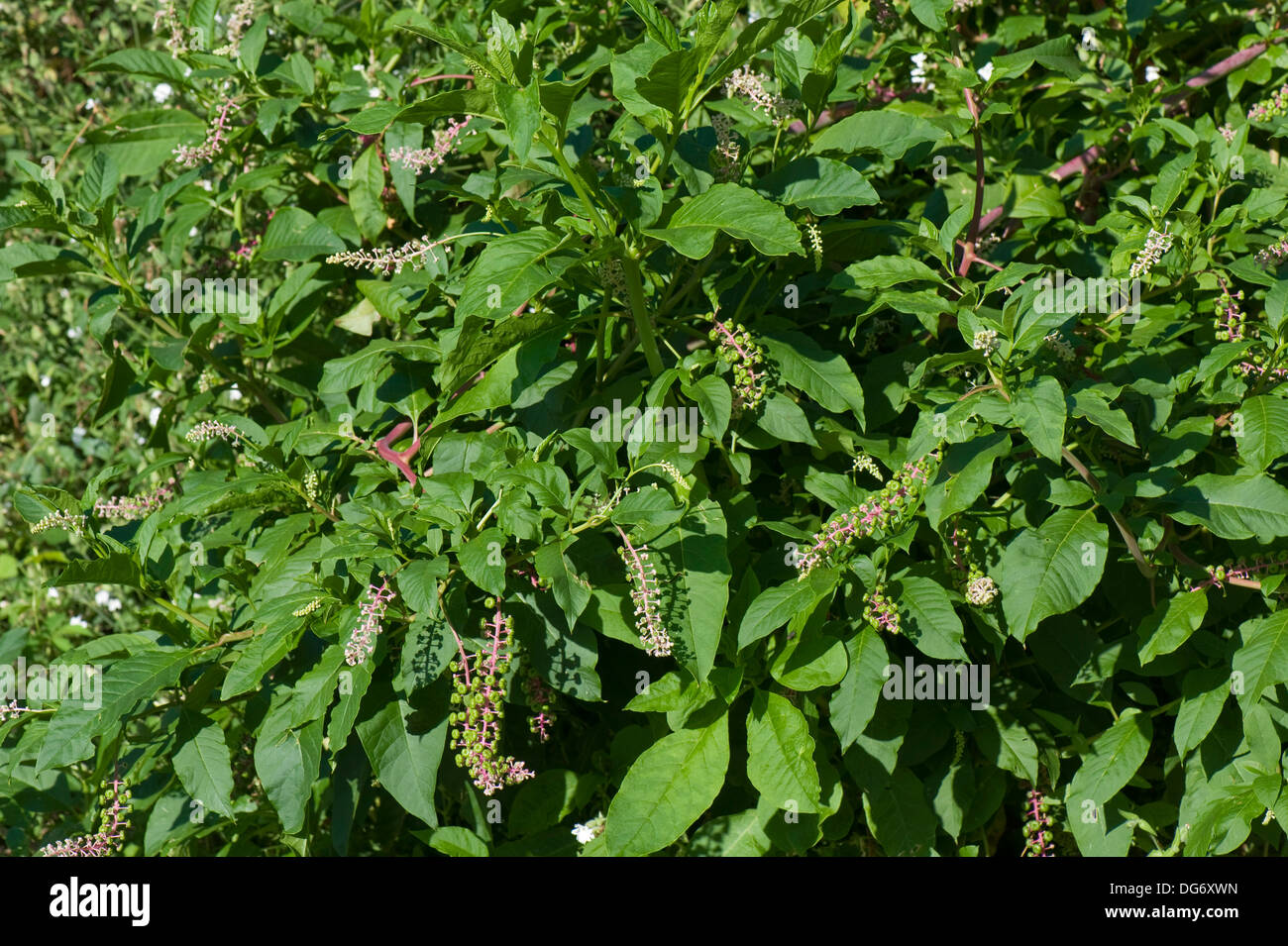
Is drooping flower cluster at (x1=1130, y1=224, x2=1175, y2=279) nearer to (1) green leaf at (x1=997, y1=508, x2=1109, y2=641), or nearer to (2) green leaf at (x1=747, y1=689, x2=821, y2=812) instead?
(1) green leaf at (x1=997, y1=508, x2=1109, y2=641)

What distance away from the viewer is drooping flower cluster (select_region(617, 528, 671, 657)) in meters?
1.92

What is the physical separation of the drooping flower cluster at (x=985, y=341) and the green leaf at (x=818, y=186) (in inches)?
12.9

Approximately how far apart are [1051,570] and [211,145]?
2.13 metres

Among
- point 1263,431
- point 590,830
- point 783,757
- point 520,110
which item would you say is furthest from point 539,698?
point 1263,431

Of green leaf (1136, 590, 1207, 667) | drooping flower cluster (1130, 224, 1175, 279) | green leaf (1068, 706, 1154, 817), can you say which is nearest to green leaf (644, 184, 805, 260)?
drooping flower cluster (1130, 224, 1175, 279)

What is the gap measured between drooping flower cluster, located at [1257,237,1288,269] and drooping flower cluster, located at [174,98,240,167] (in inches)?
91.8

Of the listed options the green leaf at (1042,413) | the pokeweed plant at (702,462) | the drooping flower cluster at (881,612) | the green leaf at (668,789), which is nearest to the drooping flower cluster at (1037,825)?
the pokeweed plant at (702,462)

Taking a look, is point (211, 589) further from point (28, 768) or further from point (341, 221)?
point (341, 221)

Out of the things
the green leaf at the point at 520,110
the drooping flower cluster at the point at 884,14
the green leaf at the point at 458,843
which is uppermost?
the drooping flower cluster at the point at 884,14

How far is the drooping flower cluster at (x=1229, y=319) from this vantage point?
231cm

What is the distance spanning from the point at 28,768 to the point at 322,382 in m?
1.19

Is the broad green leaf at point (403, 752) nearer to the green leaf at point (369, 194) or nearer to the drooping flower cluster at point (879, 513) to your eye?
the drooping flower cluster at point (879, 513)

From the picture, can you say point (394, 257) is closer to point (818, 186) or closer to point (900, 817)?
point (818, 186)
